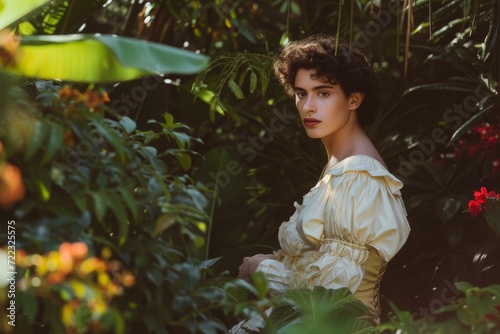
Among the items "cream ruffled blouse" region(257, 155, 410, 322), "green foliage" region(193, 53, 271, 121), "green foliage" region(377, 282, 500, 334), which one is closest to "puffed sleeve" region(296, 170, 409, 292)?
"cream ruffled blouse" region(257, 155, 410, 322)

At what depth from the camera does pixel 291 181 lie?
3.76 meters

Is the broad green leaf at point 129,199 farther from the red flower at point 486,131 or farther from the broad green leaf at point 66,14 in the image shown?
the broad green leaf at point 66,14

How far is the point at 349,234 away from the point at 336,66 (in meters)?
0.57

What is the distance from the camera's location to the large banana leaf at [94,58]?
4.68 feet

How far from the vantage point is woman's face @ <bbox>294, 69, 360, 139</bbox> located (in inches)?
100.0

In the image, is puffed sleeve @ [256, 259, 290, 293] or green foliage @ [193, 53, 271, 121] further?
green foliage @ [193, 53, 271, 121]

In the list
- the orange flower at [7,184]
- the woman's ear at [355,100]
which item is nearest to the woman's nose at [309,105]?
the woman's ear at [355,100]

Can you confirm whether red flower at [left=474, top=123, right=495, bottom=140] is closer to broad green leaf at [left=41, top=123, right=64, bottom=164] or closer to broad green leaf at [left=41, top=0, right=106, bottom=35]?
broad green leaf at [left=41, top=0, right=106, bottom=35]

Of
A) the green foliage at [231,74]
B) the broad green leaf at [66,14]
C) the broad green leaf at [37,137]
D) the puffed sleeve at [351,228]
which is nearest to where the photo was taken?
the broad green leaf at [37,137]

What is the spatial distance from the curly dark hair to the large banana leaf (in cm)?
107

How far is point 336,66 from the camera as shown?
99.4 inches

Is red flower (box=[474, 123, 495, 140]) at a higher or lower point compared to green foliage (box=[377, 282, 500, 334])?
higher

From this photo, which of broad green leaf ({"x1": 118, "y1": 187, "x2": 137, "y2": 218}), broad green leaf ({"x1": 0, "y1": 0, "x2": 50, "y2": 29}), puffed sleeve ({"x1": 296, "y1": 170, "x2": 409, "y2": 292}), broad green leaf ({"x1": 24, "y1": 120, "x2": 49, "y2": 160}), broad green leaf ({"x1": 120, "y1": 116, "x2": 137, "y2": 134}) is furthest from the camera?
puffed sleeve ({"x1": 296, "y1": 170, "x2": 409, "y2": 292})

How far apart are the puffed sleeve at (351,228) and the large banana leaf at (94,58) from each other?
93 cm
